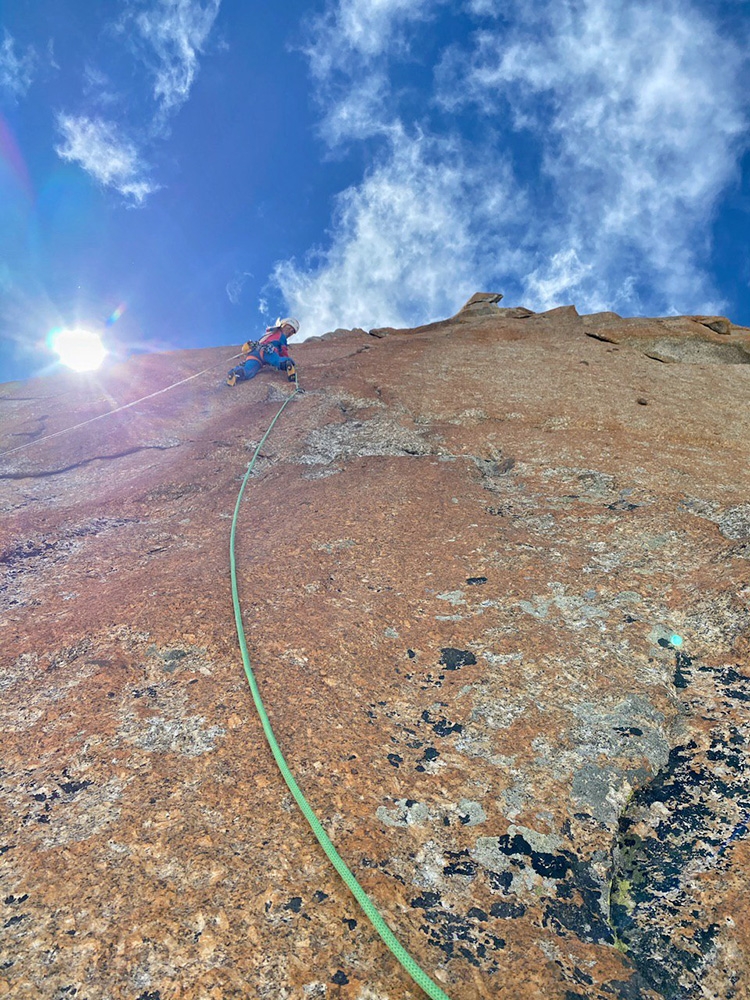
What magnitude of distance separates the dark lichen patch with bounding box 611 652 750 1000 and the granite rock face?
1 centimetres

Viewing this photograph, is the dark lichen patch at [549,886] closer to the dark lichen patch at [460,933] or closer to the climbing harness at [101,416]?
the dark lichen patch at [460,933]

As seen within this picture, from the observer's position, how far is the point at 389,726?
3223mm

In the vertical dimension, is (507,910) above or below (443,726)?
below

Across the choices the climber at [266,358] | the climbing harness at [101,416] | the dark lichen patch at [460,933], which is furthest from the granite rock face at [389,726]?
the climber at [266,358]

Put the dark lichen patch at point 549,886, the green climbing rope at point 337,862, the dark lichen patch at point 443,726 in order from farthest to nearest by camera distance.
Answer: the dark lichen patch at point 443,726 → the dark lichen patch at point 549,886 → the green climbing rope at point 337,862

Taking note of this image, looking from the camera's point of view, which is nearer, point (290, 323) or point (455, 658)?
point (455, 658)

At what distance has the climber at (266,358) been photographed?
11109 millimetres

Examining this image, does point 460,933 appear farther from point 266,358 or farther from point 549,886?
point 266,358

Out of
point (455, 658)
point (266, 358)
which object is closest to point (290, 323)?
point (266, 358)

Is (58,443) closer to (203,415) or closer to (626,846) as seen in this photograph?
(203,415)

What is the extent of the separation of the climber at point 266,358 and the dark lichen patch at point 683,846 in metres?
9.18

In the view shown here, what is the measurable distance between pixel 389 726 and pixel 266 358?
937 cm

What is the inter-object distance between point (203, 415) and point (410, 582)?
20.8ft

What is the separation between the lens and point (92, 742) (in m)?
3.10
